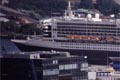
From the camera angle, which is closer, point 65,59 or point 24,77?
point 24,77

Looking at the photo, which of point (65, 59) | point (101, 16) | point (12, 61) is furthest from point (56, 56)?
point (101, 16)

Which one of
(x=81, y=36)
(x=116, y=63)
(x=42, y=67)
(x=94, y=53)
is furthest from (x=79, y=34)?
(x=42, y=67)

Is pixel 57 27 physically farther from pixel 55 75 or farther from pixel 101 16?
pixel 55 75

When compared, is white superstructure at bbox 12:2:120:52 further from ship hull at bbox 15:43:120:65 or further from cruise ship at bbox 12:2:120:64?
ship hull at bbox 15:43:120:65

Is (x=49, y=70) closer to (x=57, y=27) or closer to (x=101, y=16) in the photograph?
(x=57, y=27)

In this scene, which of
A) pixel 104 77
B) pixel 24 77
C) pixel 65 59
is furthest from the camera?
pixel 104 77

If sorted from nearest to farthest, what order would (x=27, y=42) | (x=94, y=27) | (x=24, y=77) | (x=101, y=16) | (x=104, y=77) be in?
(x=24, y=77)
(x=104, y=77)
(x=27, y=42)
(x=94, y=27)
(x=101, y=16)

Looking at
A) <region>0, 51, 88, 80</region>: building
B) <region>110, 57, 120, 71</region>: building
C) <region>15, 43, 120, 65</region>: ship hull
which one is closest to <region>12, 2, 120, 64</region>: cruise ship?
<region>15, 43, 120, 65</region>: ship hull
